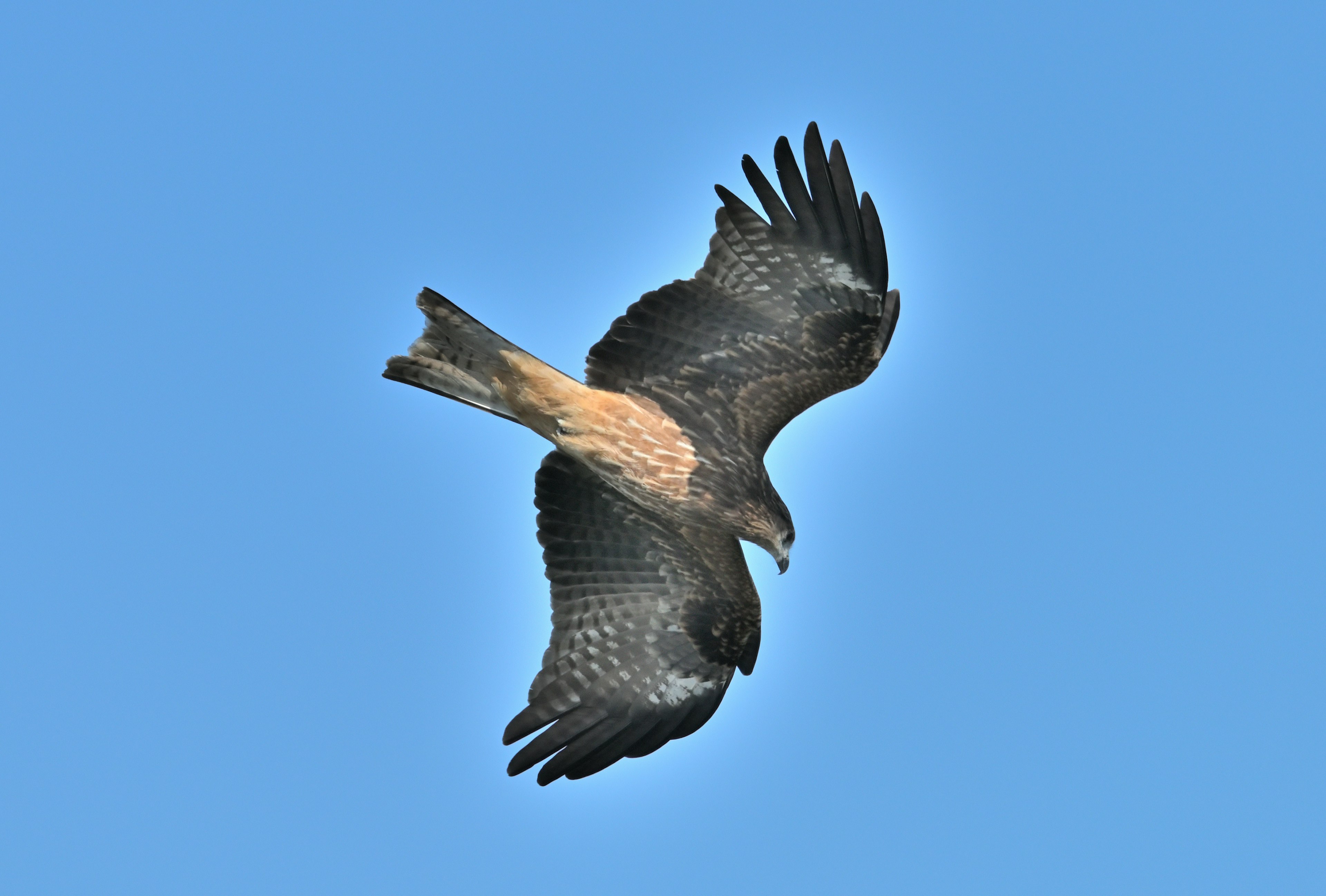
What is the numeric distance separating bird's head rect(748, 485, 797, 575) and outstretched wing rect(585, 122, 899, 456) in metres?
0.40

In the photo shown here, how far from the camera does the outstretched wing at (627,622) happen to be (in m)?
10.8

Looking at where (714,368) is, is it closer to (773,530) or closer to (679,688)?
(773,530)

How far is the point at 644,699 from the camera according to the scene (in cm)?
1092

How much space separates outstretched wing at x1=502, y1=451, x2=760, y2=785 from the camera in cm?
1077

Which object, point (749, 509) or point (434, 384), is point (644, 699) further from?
point (434, 384)

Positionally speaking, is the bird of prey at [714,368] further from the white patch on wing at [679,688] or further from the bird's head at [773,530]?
the white patch on wing at [679,688]

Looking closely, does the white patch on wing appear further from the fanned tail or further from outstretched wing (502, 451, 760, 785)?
the fanned tail

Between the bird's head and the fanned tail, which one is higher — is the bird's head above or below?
below

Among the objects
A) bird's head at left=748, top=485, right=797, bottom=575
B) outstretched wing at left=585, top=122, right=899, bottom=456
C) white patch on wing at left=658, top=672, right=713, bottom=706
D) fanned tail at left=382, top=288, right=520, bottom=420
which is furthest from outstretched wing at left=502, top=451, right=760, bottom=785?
outstretched wing at left=585, top=122, right=899, bottom=456

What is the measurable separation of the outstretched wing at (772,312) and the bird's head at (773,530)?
0.40 meters

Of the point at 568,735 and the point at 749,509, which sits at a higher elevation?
the point at 749,509

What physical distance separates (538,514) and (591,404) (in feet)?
4.04

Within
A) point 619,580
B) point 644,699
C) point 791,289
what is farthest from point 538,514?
point 791,289

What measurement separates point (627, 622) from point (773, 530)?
4.98ft
